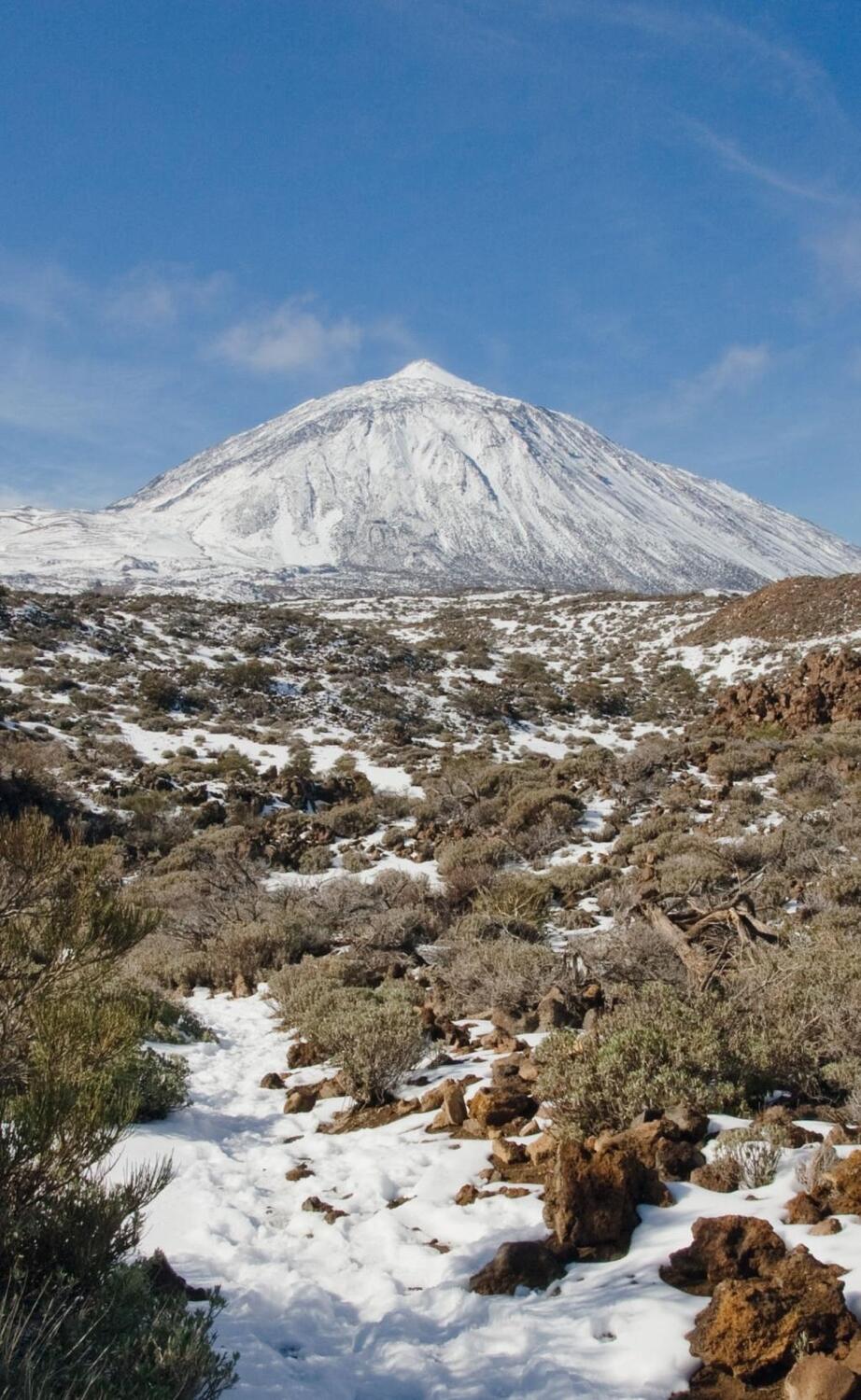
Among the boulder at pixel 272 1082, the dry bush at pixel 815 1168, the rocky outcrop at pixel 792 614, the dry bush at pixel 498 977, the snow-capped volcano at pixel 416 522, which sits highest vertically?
the snow-capped volcano at pixel 416 522

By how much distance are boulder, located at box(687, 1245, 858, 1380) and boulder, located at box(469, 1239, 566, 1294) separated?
1.85ft

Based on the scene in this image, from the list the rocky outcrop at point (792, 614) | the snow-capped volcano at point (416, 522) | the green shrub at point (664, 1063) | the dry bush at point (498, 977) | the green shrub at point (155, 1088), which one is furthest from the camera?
the snow-capped volcano at point (416, 522)

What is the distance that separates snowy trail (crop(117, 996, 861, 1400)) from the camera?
2.27 m

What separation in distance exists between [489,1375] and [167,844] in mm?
11212

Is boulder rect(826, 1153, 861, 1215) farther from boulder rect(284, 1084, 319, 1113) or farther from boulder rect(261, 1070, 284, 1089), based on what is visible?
boulder rect(261, 1070, 284, 1089)

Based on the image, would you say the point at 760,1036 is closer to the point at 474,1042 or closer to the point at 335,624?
the point at 474,1042

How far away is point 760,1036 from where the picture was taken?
12.6 feet

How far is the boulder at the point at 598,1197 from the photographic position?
2.74 m

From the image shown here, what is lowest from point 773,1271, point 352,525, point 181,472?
point 773,1271

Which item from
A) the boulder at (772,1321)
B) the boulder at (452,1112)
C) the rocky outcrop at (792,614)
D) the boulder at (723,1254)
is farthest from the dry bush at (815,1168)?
the rocky outcrop at (792,614)

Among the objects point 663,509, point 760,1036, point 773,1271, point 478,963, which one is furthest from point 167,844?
point 663,509

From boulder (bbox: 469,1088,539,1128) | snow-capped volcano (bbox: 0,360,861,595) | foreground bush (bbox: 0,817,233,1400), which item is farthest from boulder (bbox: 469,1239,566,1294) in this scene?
snow-capped volcano (bbox: 0,360,861,595)

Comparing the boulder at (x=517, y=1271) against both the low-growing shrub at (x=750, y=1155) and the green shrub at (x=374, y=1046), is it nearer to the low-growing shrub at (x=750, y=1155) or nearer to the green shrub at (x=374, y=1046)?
the low-growing shrub at (x=750, y=1155)

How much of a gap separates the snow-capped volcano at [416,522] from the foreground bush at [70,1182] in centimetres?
8702
